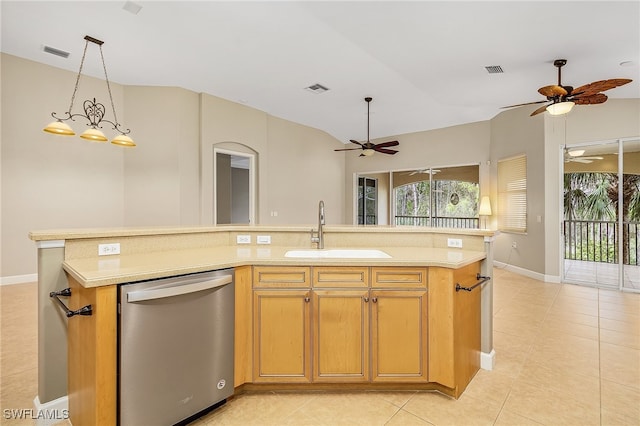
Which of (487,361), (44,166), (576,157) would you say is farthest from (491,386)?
(44,166)

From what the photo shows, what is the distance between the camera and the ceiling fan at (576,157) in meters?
5.00

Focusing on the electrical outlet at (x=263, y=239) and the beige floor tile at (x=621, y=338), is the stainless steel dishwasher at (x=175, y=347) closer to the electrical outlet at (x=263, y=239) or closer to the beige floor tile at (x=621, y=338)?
the electrical outlet at (x=263, y=239)

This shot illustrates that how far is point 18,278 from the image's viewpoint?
14.9 feet

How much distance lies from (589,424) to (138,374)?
2430mm

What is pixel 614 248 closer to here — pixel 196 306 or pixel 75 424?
pixel 196 306

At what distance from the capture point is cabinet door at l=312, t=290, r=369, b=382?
1.95 metres

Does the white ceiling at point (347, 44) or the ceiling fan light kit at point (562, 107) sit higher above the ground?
the white ceiling at point (347, 44)

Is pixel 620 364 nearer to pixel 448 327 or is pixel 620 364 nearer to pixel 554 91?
pixel 448 327

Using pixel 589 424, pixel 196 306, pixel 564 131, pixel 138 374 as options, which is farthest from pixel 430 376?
pixel 564 131

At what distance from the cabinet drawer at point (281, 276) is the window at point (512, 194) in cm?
537

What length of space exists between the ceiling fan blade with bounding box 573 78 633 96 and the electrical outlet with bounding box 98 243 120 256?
14.7 ft

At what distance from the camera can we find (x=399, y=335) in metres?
1.96

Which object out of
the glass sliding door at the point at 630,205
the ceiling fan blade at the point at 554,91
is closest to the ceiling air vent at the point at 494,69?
the ceiling fan blade at the point at 554,91

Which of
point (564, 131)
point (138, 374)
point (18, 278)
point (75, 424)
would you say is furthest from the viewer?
point (564, 131)
